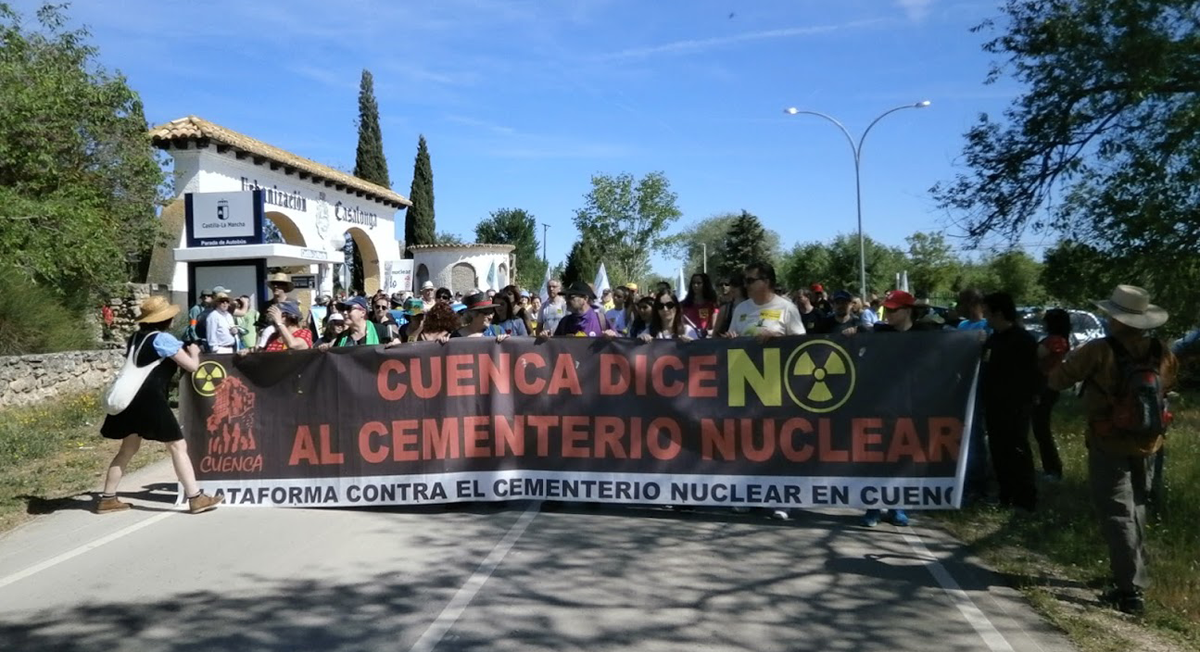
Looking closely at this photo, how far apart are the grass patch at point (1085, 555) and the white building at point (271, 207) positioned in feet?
43.4

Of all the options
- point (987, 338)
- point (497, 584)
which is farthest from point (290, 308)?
point (987, 338)

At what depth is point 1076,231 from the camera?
12.5m

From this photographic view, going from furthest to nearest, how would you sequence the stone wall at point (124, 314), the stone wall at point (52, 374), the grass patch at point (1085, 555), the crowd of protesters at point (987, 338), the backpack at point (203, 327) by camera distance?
the stone wall at point (124, 314) < the stone wall at point (52, 374) < the backpack at point (203, 327) < the crowd of protesters at point (987, 338) < the grass patch at point (1085, 555)

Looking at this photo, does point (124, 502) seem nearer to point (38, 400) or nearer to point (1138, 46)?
point (38, 400)

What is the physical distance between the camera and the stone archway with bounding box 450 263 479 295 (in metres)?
41.9

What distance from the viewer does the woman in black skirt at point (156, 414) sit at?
7.52m

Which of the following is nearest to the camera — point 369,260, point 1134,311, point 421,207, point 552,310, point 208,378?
point 1134,311

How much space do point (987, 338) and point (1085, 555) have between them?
198cm

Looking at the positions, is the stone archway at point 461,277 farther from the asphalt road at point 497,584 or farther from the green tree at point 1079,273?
the asphalt road at point 497,584

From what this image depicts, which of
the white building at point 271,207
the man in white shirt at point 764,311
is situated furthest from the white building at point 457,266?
the man in white shirt at point 764,311

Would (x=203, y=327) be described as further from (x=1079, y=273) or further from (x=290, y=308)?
(x=1079, y=273)

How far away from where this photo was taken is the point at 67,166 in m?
18.6

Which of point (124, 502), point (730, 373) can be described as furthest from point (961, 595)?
point (124, 502)

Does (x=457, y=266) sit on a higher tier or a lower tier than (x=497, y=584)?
higher
